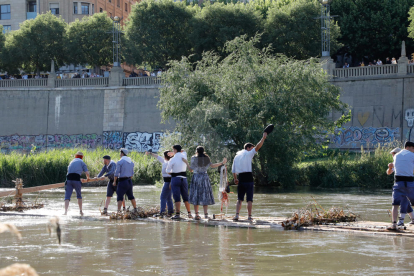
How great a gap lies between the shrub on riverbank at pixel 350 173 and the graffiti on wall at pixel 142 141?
1899 cm

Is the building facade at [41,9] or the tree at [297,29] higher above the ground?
the building facade at [41,9]

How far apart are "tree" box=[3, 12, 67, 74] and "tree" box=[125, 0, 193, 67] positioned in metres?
7.44

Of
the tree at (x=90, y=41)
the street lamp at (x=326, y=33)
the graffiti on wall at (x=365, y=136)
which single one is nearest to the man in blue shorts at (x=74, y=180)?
the graffiti on wall at (x=365, y=136)

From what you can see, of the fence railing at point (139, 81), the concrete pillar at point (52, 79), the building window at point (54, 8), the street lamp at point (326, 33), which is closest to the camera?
the street lamp at point (326, 33)

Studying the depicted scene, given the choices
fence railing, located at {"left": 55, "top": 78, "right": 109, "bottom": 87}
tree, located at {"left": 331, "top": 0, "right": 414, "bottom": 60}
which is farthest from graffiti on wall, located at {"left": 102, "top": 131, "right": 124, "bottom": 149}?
tree, located at {"left": 331, "top": 0, "right": 414, "bottom": 60}

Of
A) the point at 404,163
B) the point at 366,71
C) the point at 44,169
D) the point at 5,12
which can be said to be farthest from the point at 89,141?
the point at 404,163

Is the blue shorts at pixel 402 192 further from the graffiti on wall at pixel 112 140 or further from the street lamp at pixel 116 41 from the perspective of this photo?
the street lamp at pixel 116 41

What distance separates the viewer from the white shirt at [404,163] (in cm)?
1097

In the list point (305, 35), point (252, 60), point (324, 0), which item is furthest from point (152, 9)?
point (252, 60)

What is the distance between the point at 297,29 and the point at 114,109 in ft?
53.5

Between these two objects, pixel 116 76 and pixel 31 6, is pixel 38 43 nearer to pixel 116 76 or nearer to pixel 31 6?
pixel 116 76

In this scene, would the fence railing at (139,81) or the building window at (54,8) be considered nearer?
the fence railing at (139,81)

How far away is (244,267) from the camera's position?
7.72 m

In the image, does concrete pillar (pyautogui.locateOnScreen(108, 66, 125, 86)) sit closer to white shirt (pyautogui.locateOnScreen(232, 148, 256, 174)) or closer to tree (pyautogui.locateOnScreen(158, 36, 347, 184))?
tree (pyautogui.locateOnScreen(158, 36, 347, 184))
